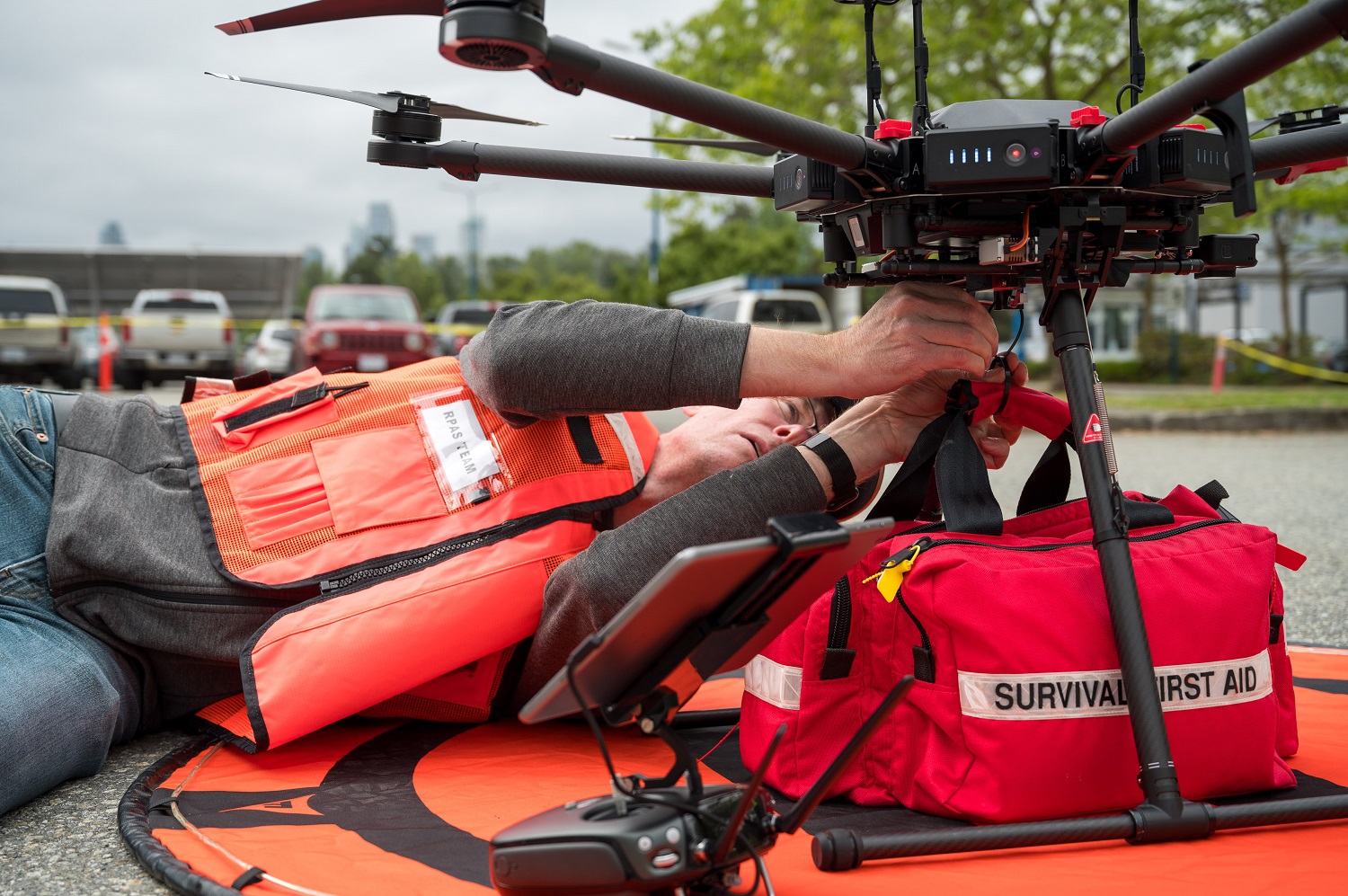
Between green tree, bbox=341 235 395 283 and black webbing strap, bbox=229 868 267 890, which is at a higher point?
green tree, bbox=341 235 395 283

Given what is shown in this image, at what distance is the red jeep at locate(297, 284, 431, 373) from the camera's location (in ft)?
49.5

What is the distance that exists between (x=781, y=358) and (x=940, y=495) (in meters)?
0.36

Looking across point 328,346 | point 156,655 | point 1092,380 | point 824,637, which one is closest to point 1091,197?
point 1092,380

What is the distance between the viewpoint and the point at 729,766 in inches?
83.3

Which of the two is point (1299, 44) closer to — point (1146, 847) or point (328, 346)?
point (1146, 847)

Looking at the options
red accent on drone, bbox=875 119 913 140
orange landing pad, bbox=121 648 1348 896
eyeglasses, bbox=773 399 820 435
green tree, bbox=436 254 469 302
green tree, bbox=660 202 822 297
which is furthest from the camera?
green tree, bbox=436 254 469 302

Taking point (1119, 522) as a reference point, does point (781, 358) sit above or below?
above

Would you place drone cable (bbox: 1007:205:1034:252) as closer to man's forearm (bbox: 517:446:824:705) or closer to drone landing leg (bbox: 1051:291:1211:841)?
drone landing leg (bbox: 1051:291:1211:841)

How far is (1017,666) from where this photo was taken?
1653 millimetres

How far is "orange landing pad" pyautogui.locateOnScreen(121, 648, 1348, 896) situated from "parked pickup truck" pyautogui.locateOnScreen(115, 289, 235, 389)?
17920 mm

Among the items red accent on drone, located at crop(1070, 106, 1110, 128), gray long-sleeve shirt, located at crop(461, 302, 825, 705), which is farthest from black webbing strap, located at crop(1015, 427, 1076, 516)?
red accent on drone, located at crop(1070, 106, 1110, 128)

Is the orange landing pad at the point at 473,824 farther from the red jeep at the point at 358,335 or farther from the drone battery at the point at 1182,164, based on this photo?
the red jeep at the point at 358,335

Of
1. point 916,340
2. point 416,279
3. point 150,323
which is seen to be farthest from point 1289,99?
point 416,279

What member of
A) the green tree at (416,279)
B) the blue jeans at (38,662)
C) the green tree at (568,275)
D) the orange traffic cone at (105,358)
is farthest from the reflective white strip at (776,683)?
the green tree at (416,279)
